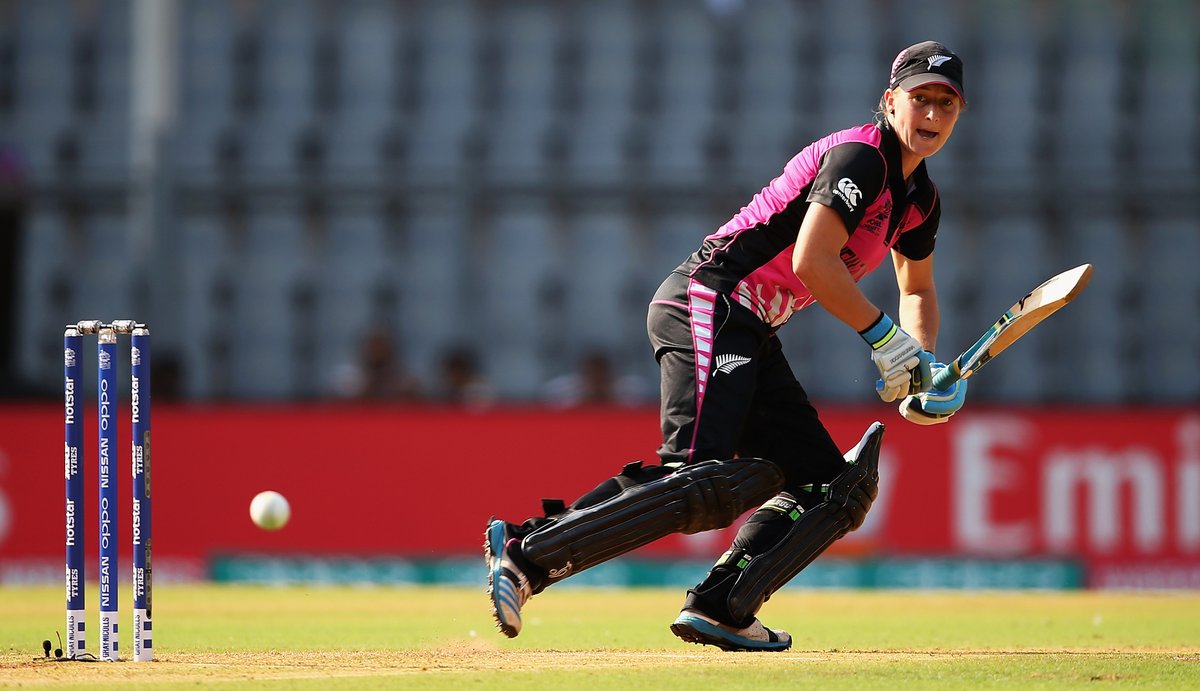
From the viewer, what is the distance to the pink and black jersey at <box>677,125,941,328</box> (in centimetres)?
521

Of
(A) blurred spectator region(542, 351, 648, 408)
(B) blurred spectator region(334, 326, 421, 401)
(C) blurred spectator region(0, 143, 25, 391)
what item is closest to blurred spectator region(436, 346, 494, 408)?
(B) blurred spectator region(334, 326, 421, 401)

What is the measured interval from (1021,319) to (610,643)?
6.20ft

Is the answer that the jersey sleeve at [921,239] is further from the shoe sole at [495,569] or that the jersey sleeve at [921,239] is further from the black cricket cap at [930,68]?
the shoe sole at [495,569]

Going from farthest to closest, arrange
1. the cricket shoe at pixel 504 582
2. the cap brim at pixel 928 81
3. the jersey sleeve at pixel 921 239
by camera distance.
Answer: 1. the jersey sleeve at pixel 921 239
2. the cap brim at pixel 928 81
3. the cricket shoe at pixel 504 582

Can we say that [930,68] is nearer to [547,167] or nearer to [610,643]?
[610,643]

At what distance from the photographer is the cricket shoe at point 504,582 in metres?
4.90

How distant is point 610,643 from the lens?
603 cm

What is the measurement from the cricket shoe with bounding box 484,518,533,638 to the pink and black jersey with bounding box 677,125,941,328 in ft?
3.43

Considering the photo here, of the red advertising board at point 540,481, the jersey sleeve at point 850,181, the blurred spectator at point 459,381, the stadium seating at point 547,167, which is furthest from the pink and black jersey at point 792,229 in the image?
the stadium seating at point 547,167

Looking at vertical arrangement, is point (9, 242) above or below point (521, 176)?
below

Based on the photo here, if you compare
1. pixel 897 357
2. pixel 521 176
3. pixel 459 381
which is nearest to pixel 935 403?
pixel 897 357

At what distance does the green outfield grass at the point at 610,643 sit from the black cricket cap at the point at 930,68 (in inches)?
70.4

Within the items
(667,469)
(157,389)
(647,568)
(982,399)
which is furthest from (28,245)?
(667,469)

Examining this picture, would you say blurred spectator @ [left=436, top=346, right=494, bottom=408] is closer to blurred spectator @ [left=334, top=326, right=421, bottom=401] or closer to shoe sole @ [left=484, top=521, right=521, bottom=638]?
blurred spectator @ [left=334, top=326, right=421, bottom=401]
